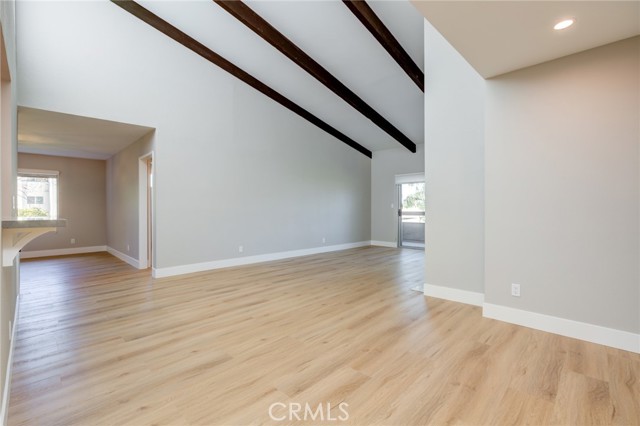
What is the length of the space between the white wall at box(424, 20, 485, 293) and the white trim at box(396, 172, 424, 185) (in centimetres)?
418

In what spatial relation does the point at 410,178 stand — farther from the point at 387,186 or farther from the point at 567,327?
the point at 567,327

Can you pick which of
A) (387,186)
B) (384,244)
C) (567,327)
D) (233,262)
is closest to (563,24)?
(567,327)

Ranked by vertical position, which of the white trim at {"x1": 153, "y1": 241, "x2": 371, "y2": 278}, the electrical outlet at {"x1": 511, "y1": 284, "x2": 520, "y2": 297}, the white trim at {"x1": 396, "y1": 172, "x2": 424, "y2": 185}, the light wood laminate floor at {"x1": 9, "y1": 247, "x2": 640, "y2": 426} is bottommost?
the light wood laminate floor at {"x1": 9, "y1": 247, "x2": 640, "y2": 426}

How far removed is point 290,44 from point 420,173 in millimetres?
4625

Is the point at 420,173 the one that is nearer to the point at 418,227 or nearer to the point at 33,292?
the point at 418,227

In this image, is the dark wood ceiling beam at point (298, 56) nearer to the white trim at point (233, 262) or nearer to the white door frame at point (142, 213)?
the white door frame at point (142, 213)

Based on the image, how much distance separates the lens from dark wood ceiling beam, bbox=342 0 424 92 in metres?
3.67

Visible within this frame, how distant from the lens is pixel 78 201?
720 cm

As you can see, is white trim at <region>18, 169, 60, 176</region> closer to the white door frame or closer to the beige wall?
the beige wall

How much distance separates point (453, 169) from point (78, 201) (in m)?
8.41

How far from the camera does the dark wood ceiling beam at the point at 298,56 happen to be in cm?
402

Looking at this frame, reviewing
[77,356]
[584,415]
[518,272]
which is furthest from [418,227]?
[77,356]

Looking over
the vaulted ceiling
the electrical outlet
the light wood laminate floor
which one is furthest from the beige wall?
the electrical outlet

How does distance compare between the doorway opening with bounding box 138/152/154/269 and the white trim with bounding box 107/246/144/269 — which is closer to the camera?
the doorway opening with bounding box 138/152/154/269
